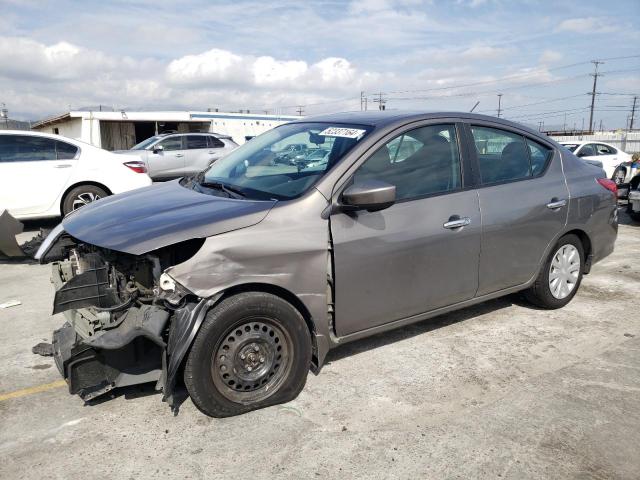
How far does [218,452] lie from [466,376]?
5.80 feet

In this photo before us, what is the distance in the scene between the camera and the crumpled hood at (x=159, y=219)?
2.80m

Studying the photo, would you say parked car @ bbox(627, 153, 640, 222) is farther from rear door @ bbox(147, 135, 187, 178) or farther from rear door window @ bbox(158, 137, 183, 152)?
rear door window @ bbox(158, 137, 183, 152)

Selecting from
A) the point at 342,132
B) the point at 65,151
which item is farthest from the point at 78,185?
the point at 342,132

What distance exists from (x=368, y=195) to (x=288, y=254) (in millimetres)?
584

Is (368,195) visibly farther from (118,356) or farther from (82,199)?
(82,199)

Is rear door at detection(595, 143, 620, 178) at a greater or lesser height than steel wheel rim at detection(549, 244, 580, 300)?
greater

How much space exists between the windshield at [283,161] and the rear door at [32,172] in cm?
457

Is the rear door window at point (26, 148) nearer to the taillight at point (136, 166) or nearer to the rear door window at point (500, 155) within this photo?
A: the taillight at point (136, 166)

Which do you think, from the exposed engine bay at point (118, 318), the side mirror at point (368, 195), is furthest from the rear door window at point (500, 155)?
the exposed engine bay at point (118, 318)

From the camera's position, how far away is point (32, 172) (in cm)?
754

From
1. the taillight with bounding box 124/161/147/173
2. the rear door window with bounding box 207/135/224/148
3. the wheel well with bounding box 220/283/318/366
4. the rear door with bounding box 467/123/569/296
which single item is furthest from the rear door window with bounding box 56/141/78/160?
the rear door window with bounding box 207/135/224/148

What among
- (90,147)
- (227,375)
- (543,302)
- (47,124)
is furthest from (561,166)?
(47,124)

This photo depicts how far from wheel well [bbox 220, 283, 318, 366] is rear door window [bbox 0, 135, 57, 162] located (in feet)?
20.4

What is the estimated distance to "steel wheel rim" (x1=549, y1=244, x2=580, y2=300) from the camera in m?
4.57
